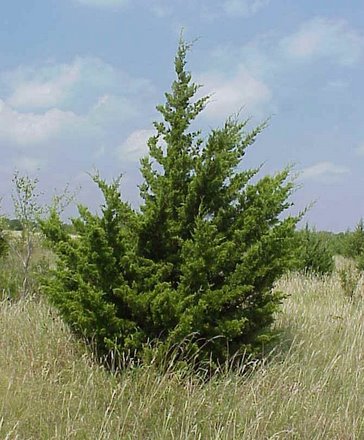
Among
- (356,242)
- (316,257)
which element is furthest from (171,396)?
(356,242)

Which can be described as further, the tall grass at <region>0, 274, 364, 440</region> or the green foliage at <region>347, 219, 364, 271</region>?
the green foliage at <region>347, 219, 364, 271</region>

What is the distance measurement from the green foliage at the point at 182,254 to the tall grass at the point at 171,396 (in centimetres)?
28

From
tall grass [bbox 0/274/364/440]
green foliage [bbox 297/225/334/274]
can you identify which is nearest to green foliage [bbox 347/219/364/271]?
green foliage [bbox 297/225/334/274]

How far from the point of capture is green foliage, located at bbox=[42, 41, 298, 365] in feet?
13.7

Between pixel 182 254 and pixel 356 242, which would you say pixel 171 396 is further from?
pixel 356 242

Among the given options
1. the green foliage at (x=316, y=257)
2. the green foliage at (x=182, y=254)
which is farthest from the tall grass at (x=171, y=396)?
the green foliage at (x=316, y=257)

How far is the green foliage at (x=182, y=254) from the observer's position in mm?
4180

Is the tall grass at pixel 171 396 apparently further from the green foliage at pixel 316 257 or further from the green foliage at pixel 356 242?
the green foliage at pixel 356 242

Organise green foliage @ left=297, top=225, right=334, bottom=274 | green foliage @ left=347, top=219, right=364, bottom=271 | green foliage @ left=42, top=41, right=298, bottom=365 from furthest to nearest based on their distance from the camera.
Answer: green foliage @ left=347, top=219, right=364, bottom=271, green foliage @ left=297, top=225, right=334, bottom=274, green foliage @ left=42, top=41, right=298, bottom=365

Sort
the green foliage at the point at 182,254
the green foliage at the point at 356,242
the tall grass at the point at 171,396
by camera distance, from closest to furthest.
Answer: the tall grass at the point at 171,396 < the green foliage at the point at 182,254 < the green foliage at the point at 356,242

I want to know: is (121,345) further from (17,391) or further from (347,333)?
(347,333)

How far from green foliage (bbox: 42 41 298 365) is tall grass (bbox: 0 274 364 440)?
28 cm

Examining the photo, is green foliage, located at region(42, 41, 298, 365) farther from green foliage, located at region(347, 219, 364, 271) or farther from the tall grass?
green foliage, located at region(347, 219, 364, 271)

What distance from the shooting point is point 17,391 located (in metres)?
3.58
